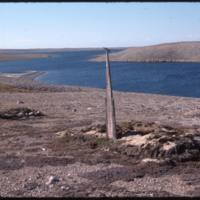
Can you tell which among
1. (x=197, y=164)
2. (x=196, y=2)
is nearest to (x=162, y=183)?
(x=197, y=164)

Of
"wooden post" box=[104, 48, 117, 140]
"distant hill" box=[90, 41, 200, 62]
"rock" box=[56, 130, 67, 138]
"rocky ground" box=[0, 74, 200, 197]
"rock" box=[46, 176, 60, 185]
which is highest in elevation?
"wooden post" box=[104, 48, 117, 140]

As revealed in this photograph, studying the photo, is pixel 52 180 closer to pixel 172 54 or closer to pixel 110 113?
pixel 110 113

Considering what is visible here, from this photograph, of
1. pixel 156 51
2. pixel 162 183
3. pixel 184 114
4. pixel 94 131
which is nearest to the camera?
pixel 162 183

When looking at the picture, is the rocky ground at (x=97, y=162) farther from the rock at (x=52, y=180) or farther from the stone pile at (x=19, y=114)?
the stone pile at (x=19, y=114)

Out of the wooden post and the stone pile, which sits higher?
the wooden post

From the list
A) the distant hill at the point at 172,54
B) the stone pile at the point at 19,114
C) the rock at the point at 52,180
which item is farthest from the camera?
the distant hill at the point at 172,54

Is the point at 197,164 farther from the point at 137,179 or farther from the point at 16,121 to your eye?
the point at 16,121

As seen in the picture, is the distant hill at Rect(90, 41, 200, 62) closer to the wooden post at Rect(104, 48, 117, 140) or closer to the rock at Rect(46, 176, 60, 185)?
the wooden post at Rect(104, 48, 117, 140)

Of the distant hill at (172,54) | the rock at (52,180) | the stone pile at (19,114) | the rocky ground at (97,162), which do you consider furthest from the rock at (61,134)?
the distant hill at (172,54)

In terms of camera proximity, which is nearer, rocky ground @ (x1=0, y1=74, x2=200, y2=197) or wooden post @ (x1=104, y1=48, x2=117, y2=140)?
rocky ground @ (x1=0, y1=74, x2=200, y2=197)

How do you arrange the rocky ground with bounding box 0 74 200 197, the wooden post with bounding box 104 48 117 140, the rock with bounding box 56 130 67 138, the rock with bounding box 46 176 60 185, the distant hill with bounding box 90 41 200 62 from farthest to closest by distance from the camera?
the distant hill with bounding box 90 41 200 62
the rock with bounding box 56 130 67 138
the wooden post with bounding box 104 48 117 140
the rock with bounding box 46 176 60 185
the rocky ground with bounding box 0 74 200 197

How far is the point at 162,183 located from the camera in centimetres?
1069

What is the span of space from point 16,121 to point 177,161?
39.7ft

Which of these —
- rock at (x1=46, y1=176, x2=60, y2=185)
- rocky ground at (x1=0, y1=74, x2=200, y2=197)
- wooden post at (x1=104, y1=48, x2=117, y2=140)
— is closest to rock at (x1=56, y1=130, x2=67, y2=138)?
rocky ground at (x1=0, y1=74, x2=200, y2=197)
